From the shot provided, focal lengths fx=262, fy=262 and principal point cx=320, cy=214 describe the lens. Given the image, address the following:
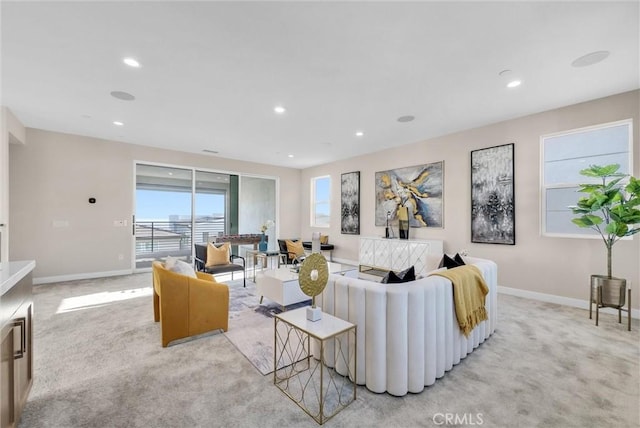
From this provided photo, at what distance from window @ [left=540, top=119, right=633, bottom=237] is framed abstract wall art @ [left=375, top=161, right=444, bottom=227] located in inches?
62.5

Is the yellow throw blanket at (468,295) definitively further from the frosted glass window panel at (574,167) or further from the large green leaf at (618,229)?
the frosted glass window panel at (574,167)

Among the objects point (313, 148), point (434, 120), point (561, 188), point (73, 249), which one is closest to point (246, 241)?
point (313, 148)

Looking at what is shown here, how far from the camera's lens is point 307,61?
2682 millimetres

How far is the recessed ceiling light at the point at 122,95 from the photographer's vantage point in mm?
3410

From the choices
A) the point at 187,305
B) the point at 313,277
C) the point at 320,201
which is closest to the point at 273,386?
the point at 313,277

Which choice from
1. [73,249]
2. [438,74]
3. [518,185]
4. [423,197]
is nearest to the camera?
[438,74]

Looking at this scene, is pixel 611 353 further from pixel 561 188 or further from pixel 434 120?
pixel 434 120

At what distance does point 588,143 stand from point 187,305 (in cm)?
555

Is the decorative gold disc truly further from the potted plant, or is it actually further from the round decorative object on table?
the potted plant

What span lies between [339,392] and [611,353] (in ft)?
8.67

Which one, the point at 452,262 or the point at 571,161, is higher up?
the point at 571,161

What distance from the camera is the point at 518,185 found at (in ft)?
13.6

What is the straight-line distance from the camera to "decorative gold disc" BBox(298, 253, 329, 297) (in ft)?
6.14

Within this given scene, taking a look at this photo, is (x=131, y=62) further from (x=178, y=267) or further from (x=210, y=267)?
(x=210, y=267)
